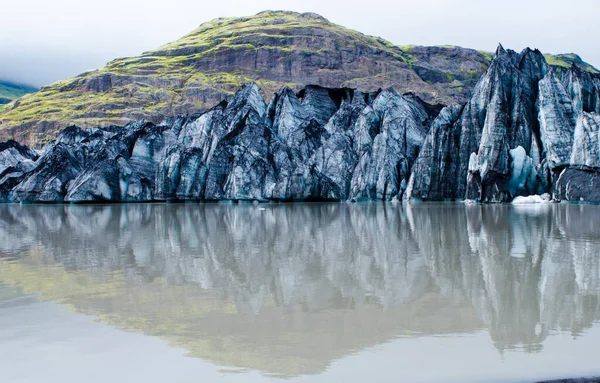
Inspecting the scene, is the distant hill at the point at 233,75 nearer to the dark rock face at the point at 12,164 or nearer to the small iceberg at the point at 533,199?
the dark rock face at the point at 12,164

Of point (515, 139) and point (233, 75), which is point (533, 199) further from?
point (233, 75)

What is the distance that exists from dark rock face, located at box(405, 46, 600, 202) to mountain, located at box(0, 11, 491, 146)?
196 ft

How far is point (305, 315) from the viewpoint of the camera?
7.11 m

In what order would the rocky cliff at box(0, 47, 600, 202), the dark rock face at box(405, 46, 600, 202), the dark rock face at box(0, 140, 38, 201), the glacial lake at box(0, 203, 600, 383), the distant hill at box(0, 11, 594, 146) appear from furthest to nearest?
the distant hill at box(0, 11, 594, 146), the dark rock face at box(0, 140, 38, 201), the rocky cliff at box(0, 47, 600, 202), the dark rock face at box(405, 46, 600, 202), the glacial lake at box(0, 203, 600, 383)

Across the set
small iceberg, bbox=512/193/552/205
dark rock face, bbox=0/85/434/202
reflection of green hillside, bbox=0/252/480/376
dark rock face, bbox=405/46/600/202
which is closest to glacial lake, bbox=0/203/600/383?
reflection of green hillside, bbox=0/252/480/376

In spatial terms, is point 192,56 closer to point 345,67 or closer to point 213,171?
point 345,67

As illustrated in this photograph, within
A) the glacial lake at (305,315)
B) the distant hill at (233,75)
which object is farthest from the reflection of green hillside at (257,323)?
the distant hill at (233,75)

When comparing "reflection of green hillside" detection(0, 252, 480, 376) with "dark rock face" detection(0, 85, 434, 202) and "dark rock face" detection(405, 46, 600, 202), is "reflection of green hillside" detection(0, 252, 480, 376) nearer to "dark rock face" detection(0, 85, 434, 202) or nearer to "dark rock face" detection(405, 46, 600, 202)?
"dark rock face" detection(405, 46, 600, 202)

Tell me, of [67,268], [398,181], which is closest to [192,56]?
[398,181]

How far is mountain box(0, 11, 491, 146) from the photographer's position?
362 ft

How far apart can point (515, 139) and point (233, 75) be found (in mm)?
101994

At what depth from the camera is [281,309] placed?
7469 mm

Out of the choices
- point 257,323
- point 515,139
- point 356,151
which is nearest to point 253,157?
point 356,151

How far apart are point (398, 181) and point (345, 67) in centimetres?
8596
